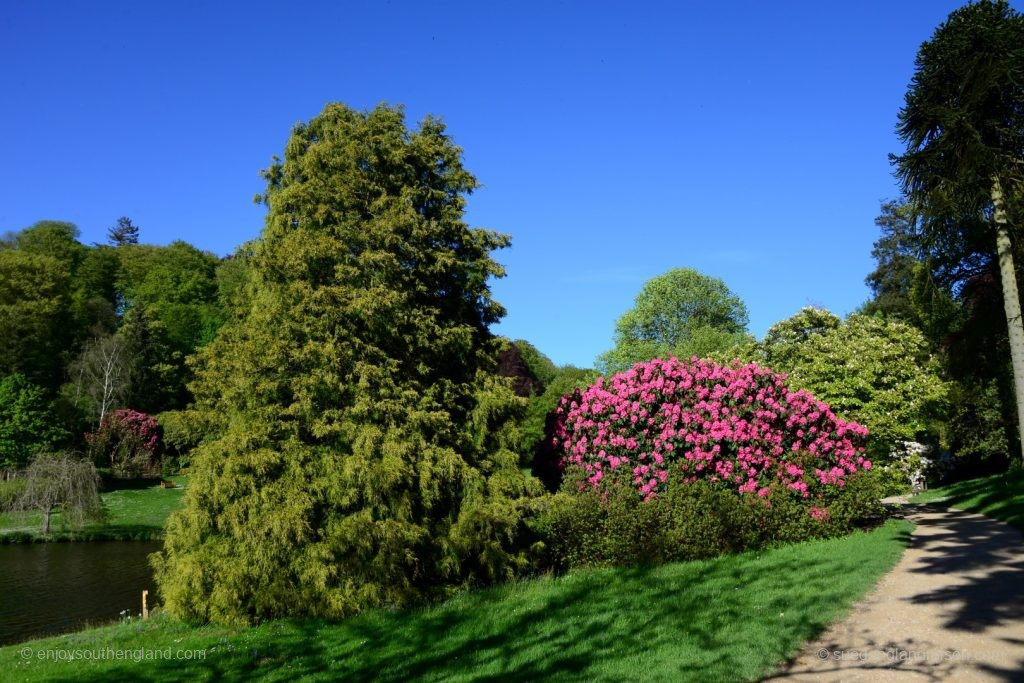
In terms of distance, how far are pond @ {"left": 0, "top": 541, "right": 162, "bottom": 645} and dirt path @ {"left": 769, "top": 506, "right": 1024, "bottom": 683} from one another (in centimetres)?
1633

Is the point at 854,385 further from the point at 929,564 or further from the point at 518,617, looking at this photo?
the point at 518,617

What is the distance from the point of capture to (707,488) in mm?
13062

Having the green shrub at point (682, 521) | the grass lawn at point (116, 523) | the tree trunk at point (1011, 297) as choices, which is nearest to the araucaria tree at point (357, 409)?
the green shrub at point (682, 521)

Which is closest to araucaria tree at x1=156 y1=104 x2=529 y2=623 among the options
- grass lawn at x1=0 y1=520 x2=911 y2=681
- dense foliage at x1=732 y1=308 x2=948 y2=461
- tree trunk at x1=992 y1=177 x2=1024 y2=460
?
grass lawn at x1=0 y1=520 x2=911 y2=681

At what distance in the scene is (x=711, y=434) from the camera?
13695 mm

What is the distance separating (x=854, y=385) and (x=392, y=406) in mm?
12878

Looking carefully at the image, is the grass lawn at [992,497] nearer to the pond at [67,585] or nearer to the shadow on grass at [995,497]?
the shadow on grass at [995,497]

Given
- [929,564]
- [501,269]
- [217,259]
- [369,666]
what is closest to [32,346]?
[217,259]

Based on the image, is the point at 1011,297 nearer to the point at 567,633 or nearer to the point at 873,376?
the point at 873,376

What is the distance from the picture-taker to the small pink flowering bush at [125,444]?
155ft

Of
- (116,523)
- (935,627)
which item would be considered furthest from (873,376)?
(116,523)

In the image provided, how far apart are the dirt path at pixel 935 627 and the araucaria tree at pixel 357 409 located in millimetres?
6378

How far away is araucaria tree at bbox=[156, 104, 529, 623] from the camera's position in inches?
449

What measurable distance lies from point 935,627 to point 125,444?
51422 millimetres
